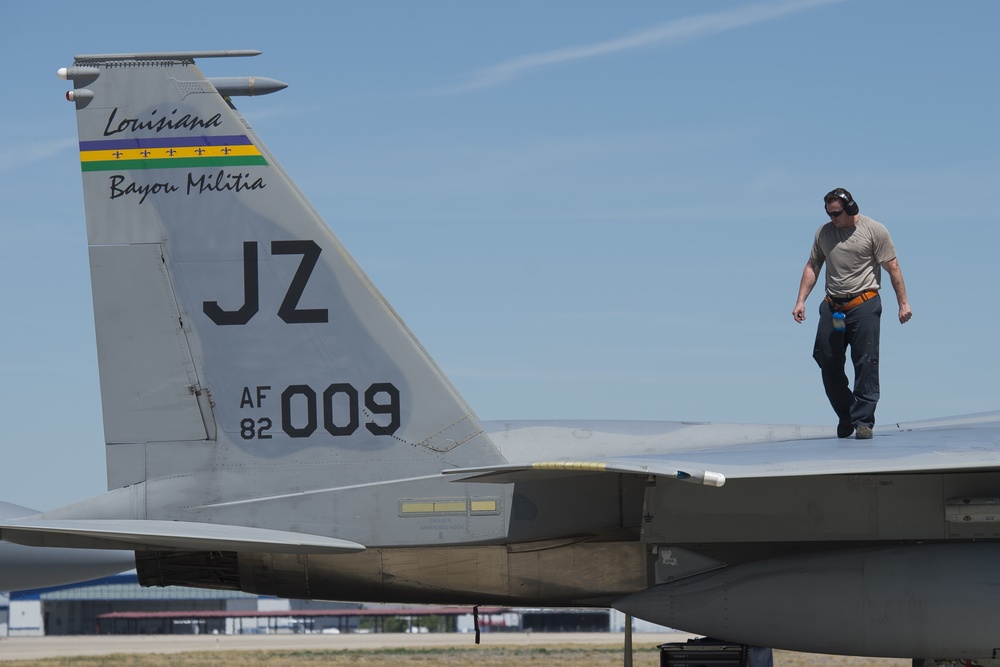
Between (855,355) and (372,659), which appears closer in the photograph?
(855,355)

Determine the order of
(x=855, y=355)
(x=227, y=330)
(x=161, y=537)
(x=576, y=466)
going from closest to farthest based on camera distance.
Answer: (x=576, y=466) < (x=161, y=537) < (x=855, y=355) < (x=227, y=330)

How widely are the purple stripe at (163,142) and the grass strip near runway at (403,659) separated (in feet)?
40.8

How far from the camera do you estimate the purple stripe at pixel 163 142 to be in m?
9.07

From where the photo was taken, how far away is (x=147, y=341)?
8.95 metres

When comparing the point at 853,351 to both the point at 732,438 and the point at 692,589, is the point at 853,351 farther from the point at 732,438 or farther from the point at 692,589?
the point at 692,589

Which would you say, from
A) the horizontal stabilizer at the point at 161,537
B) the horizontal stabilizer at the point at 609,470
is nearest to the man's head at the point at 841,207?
the horizontal stabilizer at the point at 609,470

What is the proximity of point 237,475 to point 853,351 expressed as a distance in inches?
183

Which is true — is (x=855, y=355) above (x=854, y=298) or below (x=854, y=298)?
below

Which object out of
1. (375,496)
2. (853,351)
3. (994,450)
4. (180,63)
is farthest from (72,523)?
(994,450)

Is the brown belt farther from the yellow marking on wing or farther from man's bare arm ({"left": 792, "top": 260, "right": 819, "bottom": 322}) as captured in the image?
the yellow marking on wing

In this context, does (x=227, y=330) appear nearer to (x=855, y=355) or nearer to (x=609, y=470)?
(x=609, y=470)

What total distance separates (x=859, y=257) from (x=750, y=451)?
1.61 m

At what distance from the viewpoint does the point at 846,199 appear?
843 cm

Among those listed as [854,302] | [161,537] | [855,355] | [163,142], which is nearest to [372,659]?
[161,537]
